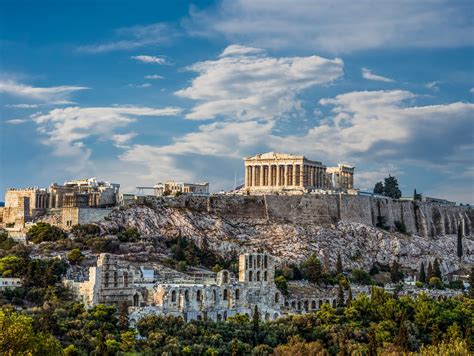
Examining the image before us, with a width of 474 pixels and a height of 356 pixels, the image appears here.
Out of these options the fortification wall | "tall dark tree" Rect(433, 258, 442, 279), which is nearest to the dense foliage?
"tall dark tree" Rect(433, 258, 442, 279)

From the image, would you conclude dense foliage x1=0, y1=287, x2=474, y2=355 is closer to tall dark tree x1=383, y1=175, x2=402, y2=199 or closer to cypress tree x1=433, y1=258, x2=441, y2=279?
cypress tree x1=433, y1=258, x2=441, y2=279

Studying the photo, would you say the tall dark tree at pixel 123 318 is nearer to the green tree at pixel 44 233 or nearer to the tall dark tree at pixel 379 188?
the green tree at pixel 44 233

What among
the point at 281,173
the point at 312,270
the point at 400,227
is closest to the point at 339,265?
the point at 312,270

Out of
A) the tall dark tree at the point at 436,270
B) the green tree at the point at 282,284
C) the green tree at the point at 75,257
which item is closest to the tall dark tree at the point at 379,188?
the tall dark tree at the point at 436,270

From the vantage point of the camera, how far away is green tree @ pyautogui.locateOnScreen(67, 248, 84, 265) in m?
64.4

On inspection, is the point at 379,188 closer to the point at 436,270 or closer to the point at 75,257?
the point at 436,270

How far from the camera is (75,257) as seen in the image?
64.6 metres

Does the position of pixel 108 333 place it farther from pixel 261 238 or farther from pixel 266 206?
pixel 266 206

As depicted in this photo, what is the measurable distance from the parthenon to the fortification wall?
485 centimetres

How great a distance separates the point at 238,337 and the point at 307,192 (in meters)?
48.1

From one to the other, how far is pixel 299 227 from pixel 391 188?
2403cm

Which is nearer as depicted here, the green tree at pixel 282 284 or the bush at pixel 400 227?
the green tree at pixel 282 284

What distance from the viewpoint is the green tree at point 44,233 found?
2835 inches

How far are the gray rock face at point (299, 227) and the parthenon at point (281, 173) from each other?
555 centimetres
